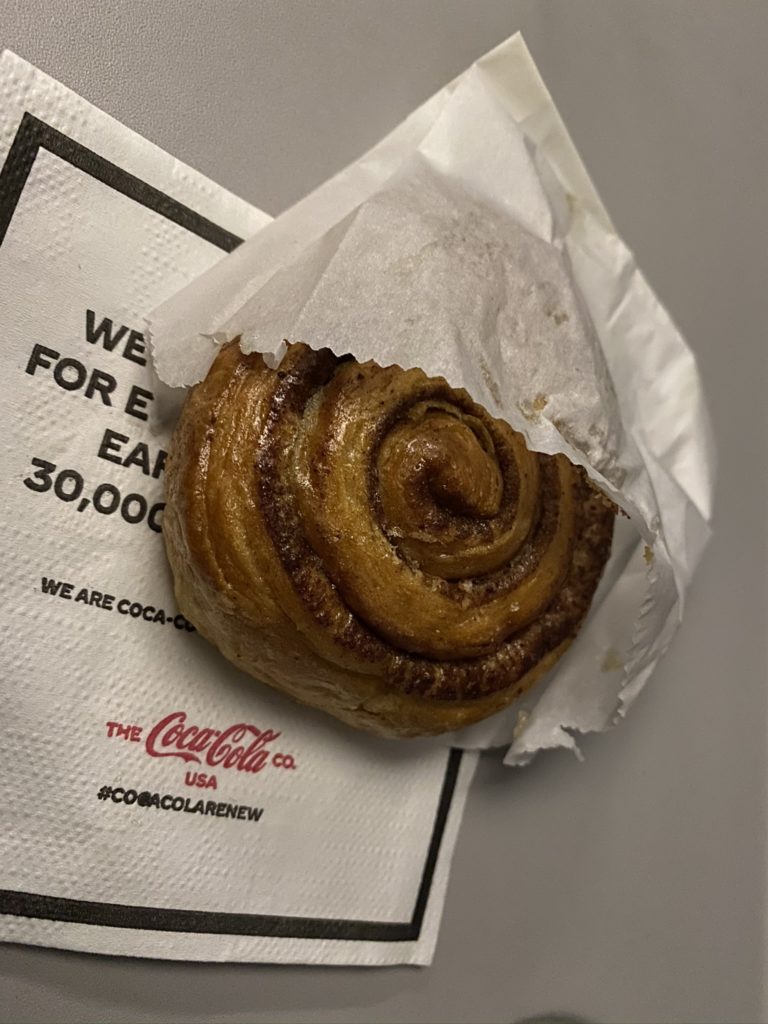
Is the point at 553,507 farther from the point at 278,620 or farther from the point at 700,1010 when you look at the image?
the point at 700,1010

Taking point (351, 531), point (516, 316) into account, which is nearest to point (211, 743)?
point (351, 531)

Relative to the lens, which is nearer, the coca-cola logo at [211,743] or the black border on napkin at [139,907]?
the black border on napkin at [139,907]

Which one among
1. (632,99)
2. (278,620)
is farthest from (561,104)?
(278,620)

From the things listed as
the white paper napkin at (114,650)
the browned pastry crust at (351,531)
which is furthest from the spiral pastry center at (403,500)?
the white paper napkin at (114,650)

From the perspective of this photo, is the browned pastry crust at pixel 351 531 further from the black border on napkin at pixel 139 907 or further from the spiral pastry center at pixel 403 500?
the black border on napkin at pixel 139 907

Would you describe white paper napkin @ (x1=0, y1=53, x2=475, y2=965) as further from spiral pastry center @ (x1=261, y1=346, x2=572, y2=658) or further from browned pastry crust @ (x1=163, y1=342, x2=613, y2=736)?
spiral pastry center @ (x1=261, y1=346, x2=572, y2=658)

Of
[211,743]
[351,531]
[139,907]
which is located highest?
[351,531]

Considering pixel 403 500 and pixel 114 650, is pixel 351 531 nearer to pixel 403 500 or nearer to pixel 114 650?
pixel 403 500

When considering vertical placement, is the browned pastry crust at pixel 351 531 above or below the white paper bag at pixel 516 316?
below
